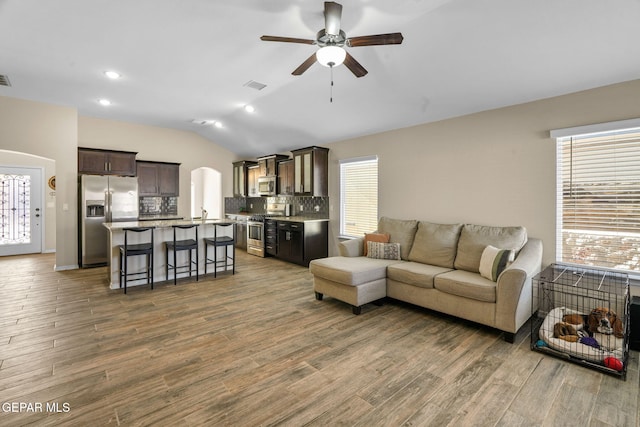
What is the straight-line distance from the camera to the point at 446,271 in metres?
3.69

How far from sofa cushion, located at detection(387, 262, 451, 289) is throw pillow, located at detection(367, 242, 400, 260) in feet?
0.91

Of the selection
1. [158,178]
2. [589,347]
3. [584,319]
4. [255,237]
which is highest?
[158,178]

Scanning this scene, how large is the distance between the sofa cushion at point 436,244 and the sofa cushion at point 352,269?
379mm

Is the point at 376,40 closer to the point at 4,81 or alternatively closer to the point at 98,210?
the point at 4,81

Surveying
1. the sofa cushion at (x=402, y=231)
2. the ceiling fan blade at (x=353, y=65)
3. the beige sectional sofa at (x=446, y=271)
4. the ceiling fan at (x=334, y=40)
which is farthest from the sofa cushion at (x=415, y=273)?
the ceiling fan at (x=334, y=40)

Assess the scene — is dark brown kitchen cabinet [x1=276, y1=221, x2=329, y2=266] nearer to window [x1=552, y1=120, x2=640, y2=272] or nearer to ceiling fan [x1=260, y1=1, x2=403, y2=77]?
ceiling fan [x1=260, y1=1, x2=403, y2=77]

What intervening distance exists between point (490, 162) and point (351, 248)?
7.23ft

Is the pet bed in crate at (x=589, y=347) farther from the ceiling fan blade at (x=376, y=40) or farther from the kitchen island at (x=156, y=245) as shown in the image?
the kitchen island at (x=156, y=245)

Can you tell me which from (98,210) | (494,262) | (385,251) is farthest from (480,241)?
(98,210)

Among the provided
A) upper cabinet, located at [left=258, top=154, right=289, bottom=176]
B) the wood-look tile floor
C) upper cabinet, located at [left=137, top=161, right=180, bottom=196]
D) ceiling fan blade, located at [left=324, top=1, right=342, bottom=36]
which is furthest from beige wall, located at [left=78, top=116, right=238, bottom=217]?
ceiling fan blade, located at [left=324, top=1, right=342, bottom=36]

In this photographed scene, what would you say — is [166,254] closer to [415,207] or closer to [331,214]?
[331,214]

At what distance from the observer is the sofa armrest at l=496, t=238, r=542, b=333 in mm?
2889

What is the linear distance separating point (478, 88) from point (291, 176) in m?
4.09

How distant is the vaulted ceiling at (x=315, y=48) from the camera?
2.70m
